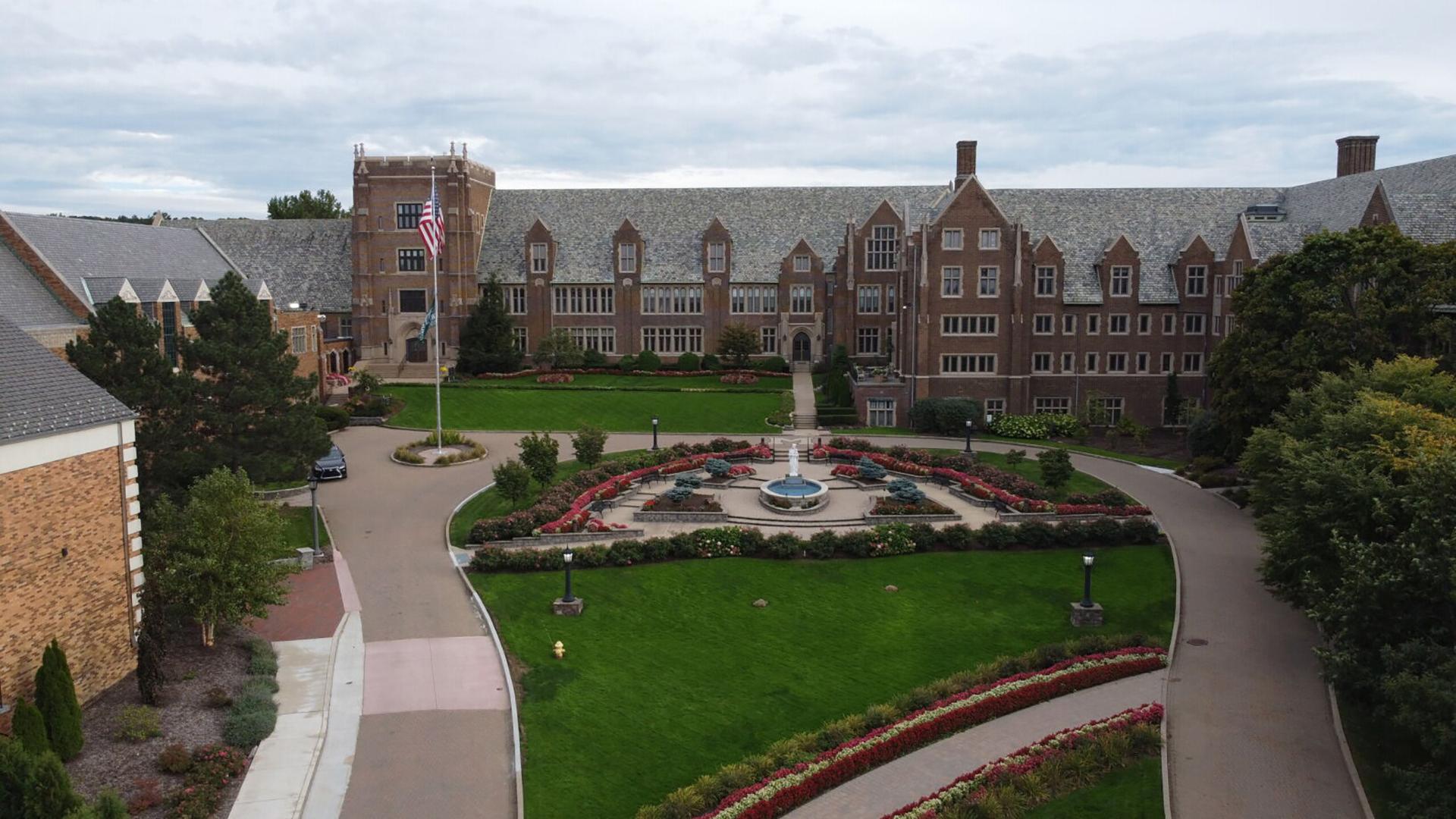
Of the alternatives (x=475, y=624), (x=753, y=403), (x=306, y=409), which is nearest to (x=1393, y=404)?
(x=475, y=624)

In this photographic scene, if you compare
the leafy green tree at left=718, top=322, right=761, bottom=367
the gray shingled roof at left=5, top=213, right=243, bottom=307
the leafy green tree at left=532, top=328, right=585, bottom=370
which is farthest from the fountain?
the leafy green tree at left=532, top=328, right=585, bottom=370

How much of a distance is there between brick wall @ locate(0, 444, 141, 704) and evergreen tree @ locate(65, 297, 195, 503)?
29.5 ft

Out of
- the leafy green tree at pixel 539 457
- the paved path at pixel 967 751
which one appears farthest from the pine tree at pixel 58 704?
the leafy green tree at pixel 539 457

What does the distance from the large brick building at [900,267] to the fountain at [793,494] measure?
2006cm

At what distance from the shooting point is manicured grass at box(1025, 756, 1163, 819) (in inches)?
719

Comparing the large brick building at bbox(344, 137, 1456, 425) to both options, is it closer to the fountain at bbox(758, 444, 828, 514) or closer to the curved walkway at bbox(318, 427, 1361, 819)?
the fountain at bbox(758, 444, 828, 514)

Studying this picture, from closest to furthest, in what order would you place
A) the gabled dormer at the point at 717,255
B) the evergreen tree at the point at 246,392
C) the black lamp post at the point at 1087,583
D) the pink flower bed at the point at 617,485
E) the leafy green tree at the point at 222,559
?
the leafy green tree at the point at 222,559 → the black lamp post at the point at 1087,583 → the evergreen tree at the point at 246,392 → the pink flower bed at the point at 617,485 → the gabled dormer at the point at 717,255

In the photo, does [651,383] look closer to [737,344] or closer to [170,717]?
[737,344]

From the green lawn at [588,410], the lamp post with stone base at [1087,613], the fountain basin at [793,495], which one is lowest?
the lamp post with stone base at [1087,613]

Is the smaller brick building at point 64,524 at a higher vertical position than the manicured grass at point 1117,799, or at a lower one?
higher

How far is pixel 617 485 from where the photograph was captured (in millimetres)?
41156

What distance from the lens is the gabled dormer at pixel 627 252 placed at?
75250 millimetres

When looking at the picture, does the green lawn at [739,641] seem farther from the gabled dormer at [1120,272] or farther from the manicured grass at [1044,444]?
the gabled dormer at [1120,272]

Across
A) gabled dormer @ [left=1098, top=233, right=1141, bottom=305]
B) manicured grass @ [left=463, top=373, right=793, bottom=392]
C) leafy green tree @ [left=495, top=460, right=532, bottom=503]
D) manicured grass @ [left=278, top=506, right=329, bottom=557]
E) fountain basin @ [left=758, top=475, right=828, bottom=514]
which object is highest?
gabled dormer @ [left=1098, top=233, right=1141, bottom=305]
